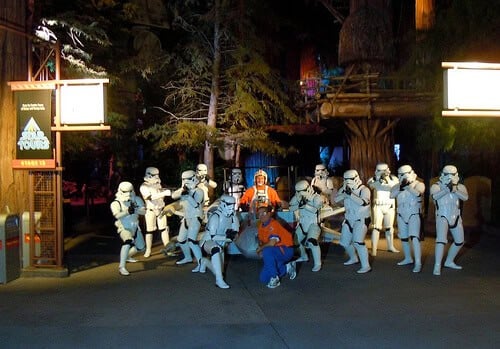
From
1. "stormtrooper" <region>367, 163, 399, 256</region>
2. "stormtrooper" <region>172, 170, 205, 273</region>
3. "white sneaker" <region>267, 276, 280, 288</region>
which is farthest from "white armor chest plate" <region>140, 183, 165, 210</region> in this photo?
"stormtrooper" <region>367, 163, 399, 256</region>

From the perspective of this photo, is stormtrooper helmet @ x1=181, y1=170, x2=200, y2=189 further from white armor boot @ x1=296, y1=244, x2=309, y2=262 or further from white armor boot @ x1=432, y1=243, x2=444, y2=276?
white armor boot @ x1=432, y1=243, x2=444, y2=276

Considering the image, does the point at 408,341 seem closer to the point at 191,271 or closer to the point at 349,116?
the point at 191,271

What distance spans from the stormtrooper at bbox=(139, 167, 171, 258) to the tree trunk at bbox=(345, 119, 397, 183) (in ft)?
23.7

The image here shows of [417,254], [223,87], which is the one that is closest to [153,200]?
[417,254]

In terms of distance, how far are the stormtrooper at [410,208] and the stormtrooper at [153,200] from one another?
4772mm

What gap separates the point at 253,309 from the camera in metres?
8.80

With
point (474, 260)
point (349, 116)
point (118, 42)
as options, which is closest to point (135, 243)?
point (474, 260)

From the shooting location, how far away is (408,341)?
23.5 feet

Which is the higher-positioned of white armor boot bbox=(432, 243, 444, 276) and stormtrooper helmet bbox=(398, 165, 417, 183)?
stormtrooper helmet bbox=(398, 165, 417, 183)

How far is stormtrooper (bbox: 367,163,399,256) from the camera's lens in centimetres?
1306

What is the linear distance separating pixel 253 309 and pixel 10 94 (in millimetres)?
6467

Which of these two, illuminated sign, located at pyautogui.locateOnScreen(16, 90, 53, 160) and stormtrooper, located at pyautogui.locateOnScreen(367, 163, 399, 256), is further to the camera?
stormtrooper, located at pyautogui.locateOnScreen(367, 163, 399, 256)

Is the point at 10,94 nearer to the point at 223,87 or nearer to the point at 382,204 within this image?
the point at 382,204

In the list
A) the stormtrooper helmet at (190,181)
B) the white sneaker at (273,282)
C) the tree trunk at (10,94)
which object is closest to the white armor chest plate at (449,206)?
the white sneaker at (273,282)
